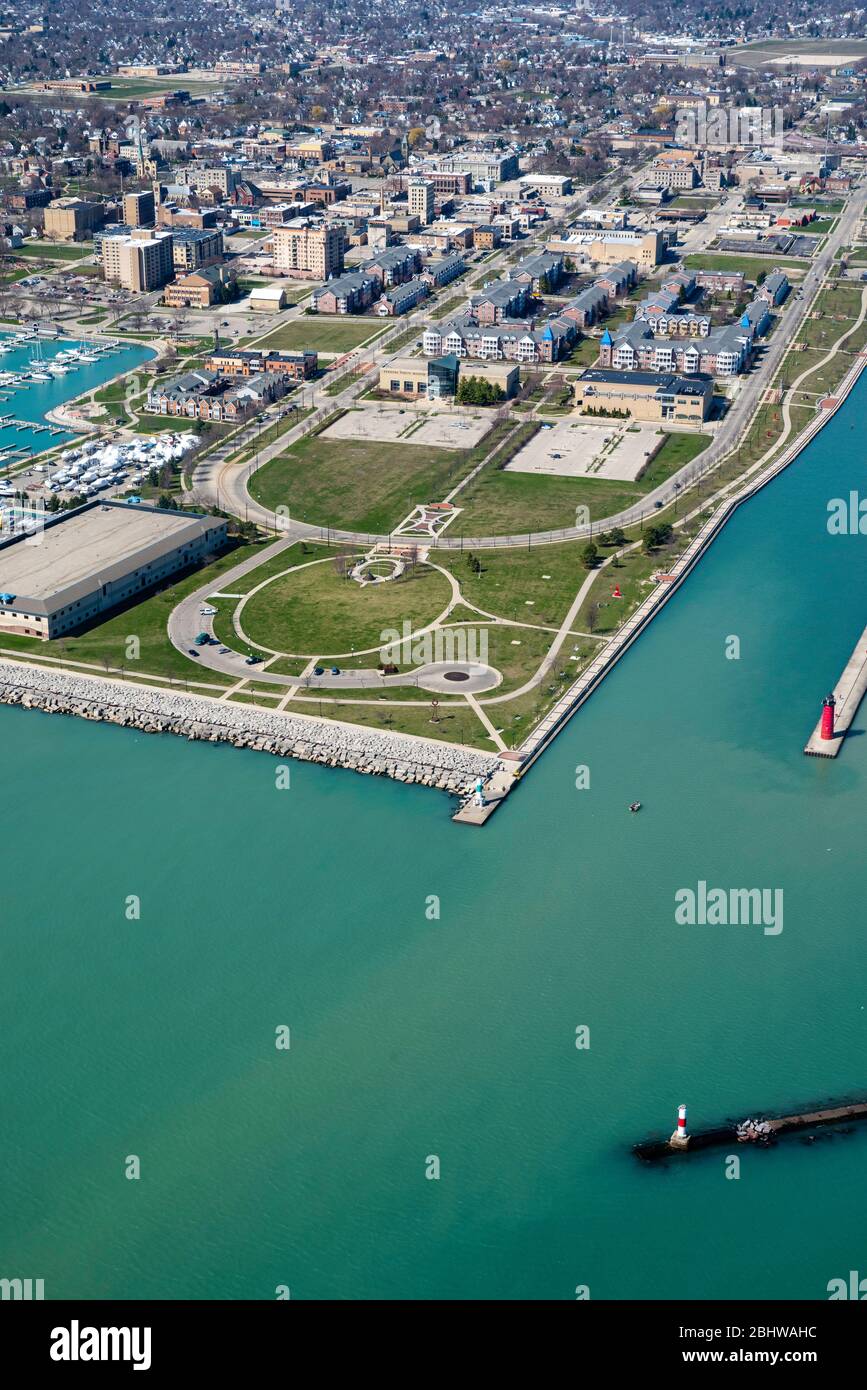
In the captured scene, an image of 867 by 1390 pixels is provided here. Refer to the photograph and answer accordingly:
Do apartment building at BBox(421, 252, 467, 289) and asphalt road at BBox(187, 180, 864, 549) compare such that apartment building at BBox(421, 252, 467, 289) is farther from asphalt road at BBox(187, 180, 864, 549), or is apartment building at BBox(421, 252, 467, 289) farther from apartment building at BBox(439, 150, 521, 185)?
apartment building at BBox(439, 150, 521, 185)

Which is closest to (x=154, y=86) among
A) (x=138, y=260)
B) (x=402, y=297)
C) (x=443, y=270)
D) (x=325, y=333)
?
(x=138, y=260)

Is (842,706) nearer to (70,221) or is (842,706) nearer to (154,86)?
(70,221)

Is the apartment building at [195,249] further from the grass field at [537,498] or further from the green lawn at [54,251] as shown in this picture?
the grass field at [537,498]

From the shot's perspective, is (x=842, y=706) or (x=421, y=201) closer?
(x=842, y=706)

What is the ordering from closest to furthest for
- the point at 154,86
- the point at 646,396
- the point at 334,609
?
the point at 334,609 → the point at 646,396 → the point at 154,86

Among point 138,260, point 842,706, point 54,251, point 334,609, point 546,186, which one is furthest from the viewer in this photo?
point 546,186

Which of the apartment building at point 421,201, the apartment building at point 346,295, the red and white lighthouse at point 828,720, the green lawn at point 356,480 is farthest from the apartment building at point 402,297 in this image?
the red and white lighthouse at point 828,720

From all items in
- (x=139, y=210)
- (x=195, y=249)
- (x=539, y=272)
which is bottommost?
(x=539, y=272)

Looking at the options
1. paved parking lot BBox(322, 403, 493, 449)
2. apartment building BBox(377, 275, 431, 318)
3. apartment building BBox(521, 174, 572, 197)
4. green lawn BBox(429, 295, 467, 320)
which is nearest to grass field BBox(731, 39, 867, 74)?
apartment building BBox(521, 174, 572, 197)
